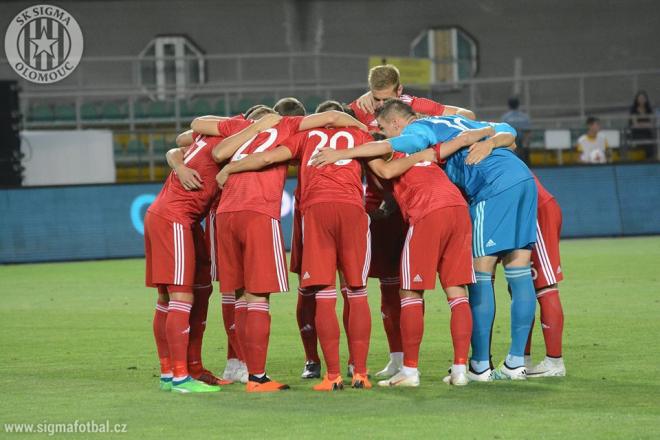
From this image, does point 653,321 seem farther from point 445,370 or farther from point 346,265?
point 346,265

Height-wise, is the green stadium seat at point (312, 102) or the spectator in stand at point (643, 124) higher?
the green stadium seat at point (312, 102)

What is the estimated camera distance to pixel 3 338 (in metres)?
11.7

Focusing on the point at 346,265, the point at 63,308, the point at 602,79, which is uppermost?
the point at 602,79

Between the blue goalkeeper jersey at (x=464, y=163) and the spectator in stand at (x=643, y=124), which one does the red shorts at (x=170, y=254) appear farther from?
the spectator in stand at (x=643, y=124)

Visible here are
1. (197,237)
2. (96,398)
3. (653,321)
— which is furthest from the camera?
(653,321)

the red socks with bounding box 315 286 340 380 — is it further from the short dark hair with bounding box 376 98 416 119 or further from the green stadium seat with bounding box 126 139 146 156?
the green stadium seat with bounding box 126 139 146 156

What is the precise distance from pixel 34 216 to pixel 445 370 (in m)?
12.8

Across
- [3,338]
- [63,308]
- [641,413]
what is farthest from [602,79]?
[641,413]

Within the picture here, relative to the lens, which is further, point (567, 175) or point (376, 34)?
point (376, 34)

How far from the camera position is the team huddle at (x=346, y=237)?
8.34 m

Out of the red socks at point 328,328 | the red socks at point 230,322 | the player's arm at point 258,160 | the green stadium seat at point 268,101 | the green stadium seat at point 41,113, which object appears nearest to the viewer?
the red socks at point 328,328

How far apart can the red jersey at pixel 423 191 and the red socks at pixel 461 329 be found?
69cm

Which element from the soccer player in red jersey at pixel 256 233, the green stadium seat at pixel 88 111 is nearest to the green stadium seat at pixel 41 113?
the green stadium seat at pixel 88 111

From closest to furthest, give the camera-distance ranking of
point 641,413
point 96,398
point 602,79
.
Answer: point 641,413, point 96,398, point 602,79
